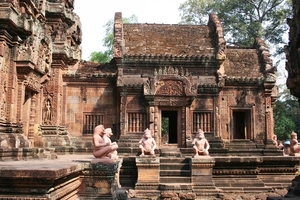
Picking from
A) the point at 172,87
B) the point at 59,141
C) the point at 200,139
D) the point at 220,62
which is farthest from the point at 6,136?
the point at 220,62

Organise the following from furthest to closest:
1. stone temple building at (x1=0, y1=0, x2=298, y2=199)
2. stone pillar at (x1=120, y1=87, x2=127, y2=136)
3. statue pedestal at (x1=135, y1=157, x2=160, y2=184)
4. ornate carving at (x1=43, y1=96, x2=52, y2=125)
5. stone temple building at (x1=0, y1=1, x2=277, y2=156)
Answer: stone pillar at (x1=120, y1=87, x2=127, y2=136) < stone temple building at (x1=0, y1=1, x2=277, y2=156) < stone temple building at (x1=0, y1=0, x2=298, y2=199) < ornate carving at (x1=43, y1=96, x2=52, y2=125) < statue pedestal at (x1=135, y1=157, x2=160, y2=184)

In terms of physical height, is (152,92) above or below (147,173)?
above

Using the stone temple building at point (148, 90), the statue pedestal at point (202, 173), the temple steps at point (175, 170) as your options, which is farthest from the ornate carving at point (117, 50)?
the statue pedestal at point (202, 173)

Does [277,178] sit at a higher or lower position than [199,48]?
lower

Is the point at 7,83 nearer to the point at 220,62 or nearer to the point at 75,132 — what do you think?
the point at 75,132

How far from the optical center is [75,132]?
1562 cm

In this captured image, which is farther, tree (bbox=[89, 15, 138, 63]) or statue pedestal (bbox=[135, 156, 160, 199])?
tree (bbox=[89, 15, 138, 63])

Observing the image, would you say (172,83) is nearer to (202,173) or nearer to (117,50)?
(117,50)

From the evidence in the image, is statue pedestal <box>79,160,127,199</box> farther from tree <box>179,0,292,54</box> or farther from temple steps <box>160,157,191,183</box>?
tree <box>179,0,292,54</box>

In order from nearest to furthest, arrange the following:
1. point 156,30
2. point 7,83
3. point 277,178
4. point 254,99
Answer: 1. point 7,83
2. point 277,178
3. point 254,99
4. point 156,30

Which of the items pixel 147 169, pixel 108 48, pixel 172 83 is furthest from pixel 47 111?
pixel 108 48

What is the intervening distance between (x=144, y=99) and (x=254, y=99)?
5.24 m

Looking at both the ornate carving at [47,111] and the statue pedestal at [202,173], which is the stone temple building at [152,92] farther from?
the statue pedestal at [202,173]

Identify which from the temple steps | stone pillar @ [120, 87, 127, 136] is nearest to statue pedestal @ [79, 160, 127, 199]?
the temple steps
